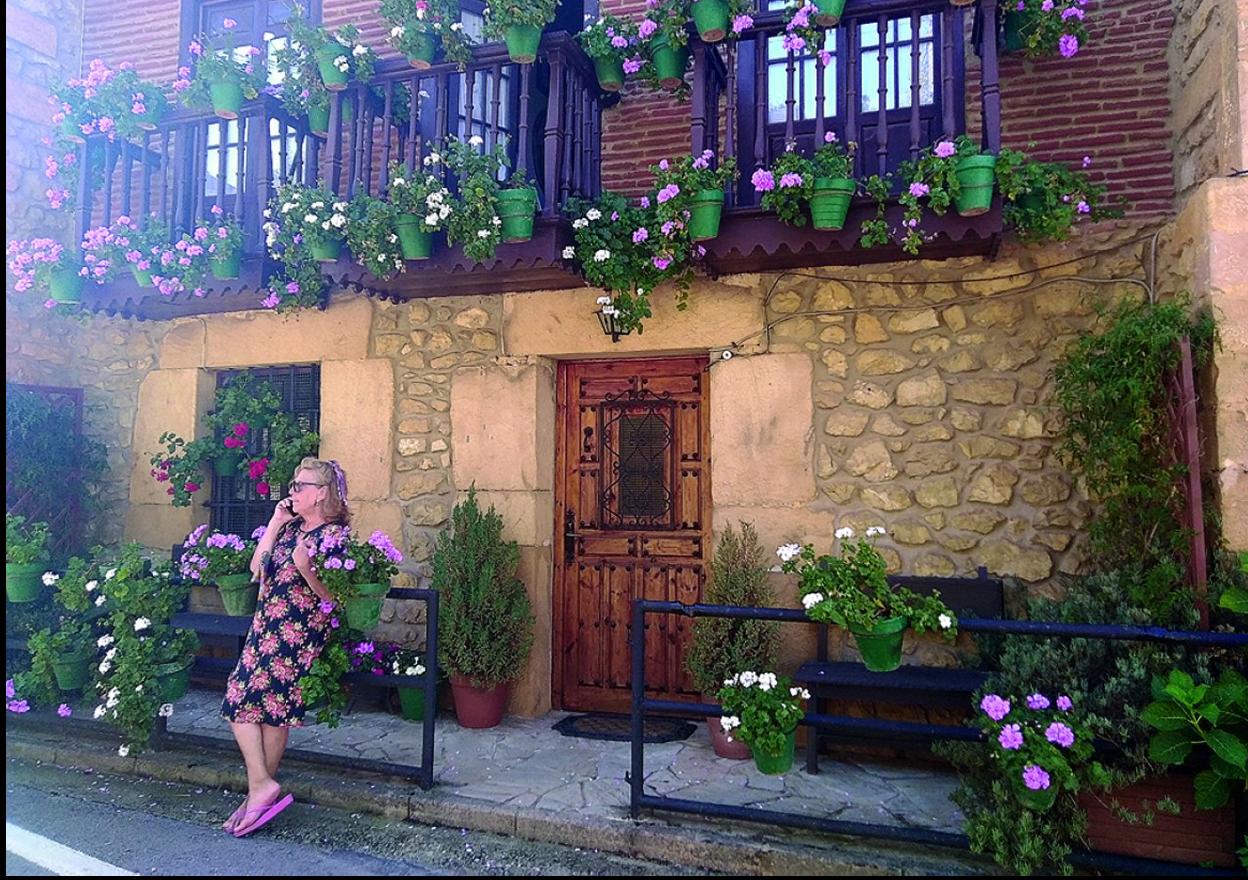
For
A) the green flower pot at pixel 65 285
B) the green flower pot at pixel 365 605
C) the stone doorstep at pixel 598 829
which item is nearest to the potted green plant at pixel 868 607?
the stone doorstep at pixel 598 829

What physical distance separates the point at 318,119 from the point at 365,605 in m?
3.49

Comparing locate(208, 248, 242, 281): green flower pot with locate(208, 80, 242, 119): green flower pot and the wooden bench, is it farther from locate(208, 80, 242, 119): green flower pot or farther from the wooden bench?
the wooden bench

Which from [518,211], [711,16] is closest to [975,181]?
[711,16]

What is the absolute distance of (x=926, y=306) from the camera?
4.71m

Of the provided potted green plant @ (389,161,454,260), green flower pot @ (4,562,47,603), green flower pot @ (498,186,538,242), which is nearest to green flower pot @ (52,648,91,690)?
green flower pot @ (4,562,47,603)

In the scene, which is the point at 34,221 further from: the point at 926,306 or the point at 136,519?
the point at 926,306

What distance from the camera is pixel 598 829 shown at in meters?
3.61

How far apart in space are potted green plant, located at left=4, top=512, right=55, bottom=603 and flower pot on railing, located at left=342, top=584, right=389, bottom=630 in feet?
8.92

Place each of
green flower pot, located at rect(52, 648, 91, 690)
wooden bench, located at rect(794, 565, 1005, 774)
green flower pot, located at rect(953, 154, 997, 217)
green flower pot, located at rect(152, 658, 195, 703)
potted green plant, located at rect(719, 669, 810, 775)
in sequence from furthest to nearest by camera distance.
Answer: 1. green flower pot, located at rect(52, 648, 91, 690)
2. green flower pot, located at rect(152, 658, 195, 703)
3. wooden bench, located at rect(794, 565, 1005, 774)
4. green flower pot, located at rect(953, 154, 997, 217)
5. potted green plant, located at rect(719, 669, 810, 775)

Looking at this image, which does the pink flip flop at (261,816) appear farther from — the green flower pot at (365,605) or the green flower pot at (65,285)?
the green flower pot at (65,285)

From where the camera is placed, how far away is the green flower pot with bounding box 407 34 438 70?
5010 mm

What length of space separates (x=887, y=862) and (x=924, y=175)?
3.13 metres

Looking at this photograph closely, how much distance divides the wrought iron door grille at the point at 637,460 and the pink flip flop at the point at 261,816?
8.23ft

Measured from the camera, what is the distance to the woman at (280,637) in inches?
148
